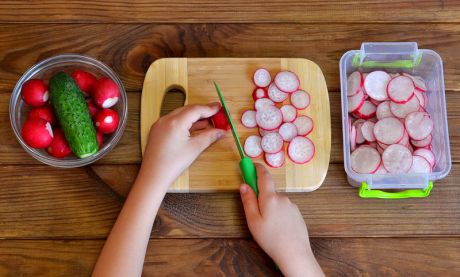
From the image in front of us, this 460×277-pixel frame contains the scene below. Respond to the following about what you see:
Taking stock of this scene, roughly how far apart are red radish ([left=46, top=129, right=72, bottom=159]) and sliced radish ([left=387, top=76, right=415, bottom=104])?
780mm

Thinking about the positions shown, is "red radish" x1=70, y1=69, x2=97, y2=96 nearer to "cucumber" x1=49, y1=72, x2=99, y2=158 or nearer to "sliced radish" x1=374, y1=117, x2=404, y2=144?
"cucumber" x1=49, y1=72, x2=99, y2=158

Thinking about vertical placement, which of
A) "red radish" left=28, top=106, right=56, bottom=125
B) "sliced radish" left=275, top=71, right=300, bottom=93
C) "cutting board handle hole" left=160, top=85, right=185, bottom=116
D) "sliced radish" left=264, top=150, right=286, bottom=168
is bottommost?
"sliced radish" left=264, top=150, right=286, bottom=168

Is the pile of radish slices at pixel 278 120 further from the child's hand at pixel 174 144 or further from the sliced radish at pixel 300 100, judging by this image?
the child's hand at pixel 174 144

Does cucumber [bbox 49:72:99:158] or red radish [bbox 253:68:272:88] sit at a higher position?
red radish [bbox 253:68:272:88]

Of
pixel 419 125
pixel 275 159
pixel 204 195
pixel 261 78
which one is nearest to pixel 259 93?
pixel 261 78

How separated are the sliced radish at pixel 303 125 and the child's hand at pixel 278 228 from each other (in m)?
0.14

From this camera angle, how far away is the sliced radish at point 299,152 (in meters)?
1.28

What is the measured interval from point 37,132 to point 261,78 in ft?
1.76

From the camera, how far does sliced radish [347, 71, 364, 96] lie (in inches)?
51.9

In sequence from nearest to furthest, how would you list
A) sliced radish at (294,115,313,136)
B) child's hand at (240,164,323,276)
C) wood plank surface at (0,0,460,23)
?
child's hand at (240,164,323,276) → sliced radish at (294,115,313,136) → wood plank surface at (0,0,460,23)

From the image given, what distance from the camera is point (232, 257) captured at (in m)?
1.29

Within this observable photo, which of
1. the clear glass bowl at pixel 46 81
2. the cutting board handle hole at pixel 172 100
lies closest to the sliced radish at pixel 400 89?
the cutting board handle hole at pixel 172 100

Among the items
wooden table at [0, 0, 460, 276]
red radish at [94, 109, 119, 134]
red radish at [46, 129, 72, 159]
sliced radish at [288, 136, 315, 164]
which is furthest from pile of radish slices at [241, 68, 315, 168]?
red radish at [46, 129, 72, 159]

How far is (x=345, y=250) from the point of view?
129 centimetres
